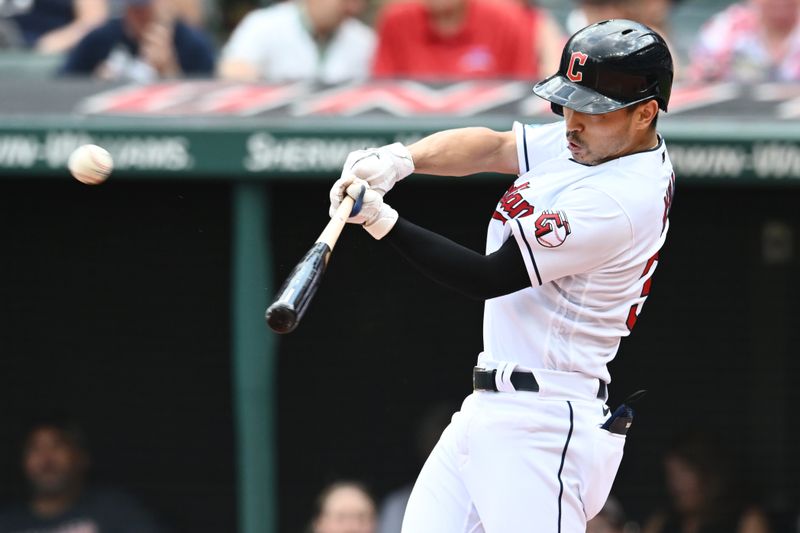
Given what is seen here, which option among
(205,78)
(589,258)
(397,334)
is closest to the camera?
(589,258)

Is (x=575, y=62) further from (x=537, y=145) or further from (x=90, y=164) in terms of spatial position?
(x=90, y=164)

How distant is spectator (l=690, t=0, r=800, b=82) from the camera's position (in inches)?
223

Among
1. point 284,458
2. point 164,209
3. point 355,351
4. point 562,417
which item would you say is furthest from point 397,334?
point 562,417

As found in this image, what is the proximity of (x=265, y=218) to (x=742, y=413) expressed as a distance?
2.03 m

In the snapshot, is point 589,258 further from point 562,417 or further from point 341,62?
point 341,62

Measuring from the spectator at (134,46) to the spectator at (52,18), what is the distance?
1.91 ft

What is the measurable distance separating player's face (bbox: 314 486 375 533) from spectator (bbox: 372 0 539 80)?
1.61m

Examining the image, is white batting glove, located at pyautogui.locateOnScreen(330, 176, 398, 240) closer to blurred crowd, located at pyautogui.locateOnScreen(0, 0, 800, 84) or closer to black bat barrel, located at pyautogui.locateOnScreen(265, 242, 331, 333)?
black bat barrel, located at pyautogui.locateOnScreen(265, 242, 331, 333)

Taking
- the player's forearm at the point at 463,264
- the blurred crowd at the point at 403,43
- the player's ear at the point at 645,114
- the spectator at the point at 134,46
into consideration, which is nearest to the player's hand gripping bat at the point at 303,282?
the player's forearm at the point at 463,264

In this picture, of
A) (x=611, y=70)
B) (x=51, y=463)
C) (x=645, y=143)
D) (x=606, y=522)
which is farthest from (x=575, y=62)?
(x=51, y=463)

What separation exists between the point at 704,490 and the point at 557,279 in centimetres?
277

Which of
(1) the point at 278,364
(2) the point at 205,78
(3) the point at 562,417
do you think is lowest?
(1) the point at 278,364

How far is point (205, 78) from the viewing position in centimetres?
534

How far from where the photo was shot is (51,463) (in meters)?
5.53
